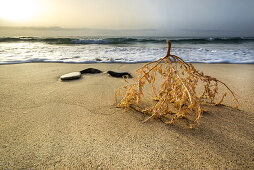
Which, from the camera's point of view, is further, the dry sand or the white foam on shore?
the white foam on shore

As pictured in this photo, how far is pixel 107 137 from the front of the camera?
1.29 meters

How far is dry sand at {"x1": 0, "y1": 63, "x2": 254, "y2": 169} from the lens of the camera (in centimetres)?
105

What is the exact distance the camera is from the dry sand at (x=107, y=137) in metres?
1.05

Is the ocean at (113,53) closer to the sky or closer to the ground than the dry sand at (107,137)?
closer to the sky

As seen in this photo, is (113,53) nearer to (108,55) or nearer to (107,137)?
(108,55)

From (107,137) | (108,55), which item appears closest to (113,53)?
(108,55)

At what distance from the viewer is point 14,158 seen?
106cm

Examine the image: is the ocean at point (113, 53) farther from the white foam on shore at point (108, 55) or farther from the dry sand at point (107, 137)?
the dry sand at point (107, 137)

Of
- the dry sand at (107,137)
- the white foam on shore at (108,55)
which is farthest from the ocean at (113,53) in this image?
the dry sand at (107,137)

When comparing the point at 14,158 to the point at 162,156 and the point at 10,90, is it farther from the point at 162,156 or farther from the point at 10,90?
the point at 10,90

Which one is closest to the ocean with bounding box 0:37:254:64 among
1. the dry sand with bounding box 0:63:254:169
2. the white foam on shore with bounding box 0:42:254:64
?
the white foam on shore with bounding box 0:42:254:64

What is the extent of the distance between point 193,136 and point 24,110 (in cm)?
164

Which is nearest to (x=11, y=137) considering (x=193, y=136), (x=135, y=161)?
(x=135, y=161)

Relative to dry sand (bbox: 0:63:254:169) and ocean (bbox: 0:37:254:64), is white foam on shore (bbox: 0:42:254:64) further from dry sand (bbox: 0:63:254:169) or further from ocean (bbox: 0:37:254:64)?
dry sand (bbox: 0:63:254:169)
